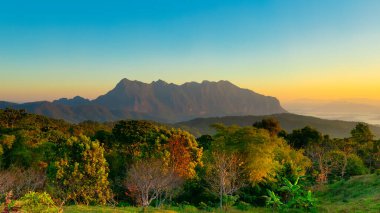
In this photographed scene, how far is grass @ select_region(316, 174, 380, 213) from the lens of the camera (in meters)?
34.4

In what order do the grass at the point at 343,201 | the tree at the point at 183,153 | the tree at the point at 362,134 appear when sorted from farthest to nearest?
1. the tree at the point at 362,134
2. the tree at the point at 183,153
3. the grass at the point at 343,201

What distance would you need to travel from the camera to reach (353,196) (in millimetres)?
41812

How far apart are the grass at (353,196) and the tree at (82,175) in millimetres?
23311

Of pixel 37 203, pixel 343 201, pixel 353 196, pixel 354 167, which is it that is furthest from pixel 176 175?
pixel 354 167

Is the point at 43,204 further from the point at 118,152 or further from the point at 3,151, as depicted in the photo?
the point at 3,151

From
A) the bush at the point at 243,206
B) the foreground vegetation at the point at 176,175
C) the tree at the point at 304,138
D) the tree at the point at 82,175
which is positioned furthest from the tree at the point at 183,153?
the tree at the point at 304,138

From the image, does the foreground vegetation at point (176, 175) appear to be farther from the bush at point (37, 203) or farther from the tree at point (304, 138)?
the tree at point (304, 138)

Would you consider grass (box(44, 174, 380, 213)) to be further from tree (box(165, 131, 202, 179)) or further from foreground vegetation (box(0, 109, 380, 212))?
tree (box(165, 131, 202, 179))

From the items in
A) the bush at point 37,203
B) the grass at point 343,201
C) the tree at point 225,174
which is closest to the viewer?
the bush at point 37,203

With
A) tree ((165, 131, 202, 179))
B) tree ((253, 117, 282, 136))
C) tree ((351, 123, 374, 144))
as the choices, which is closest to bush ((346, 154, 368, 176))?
tree ((165, 131, 202, 179))

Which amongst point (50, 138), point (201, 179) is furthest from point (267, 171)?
point (50, 138)

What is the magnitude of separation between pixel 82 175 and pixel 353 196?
1198 inches

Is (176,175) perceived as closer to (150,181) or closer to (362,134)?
(150,181)

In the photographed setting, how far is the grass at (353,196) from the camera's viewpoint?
113 feet
